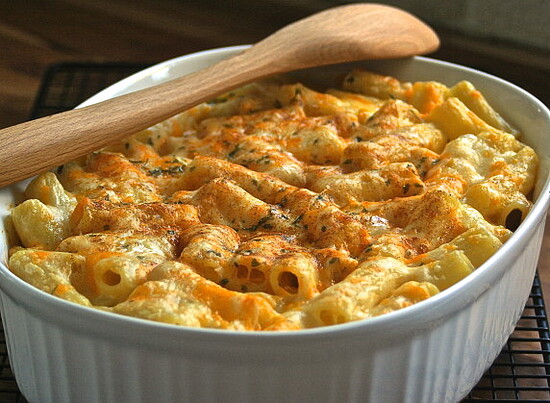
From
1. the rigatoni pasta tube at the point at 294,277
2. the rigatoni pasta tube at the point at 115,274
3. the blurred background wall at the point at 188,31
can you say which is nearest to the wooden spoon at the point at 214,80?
the rigatoni pasta tube at the point at 115,274

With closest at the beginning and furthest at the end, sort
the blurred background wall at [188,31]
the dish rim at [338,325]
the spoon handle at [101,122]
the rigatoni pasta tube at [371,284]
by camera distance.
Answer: the dish rim at [338,325] → the rigatoni pasta tube at [371,284] → the spoon handle at [101,122] → the blurred background wall at [188,31]

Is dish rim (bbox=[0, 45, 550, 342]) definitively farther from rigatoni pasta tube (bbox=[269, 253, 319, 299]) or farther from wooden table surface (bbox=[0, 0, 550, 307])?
wooden table surface (bbox=[0, 0, 550, 307])

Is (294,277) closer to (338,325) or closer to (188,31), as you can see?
(338,325)

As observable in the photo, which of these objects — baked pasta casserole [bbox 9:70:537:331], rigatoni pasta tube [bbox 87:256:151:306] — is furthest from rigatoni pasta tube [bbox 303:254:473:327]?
rigatoni pasta tube [bbox 87:256:151:306]

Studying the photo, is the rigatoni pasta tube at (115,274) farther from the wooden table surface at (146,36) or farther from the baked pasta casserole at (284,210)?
the wooden table surface at (146,36)

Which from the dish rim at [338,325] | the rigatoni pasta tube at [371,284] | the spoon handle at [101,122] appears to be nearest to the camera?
the dish rim at [338,325]

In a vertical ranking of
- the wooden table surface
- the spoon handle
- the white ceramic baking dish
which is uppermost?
the spoon handle
